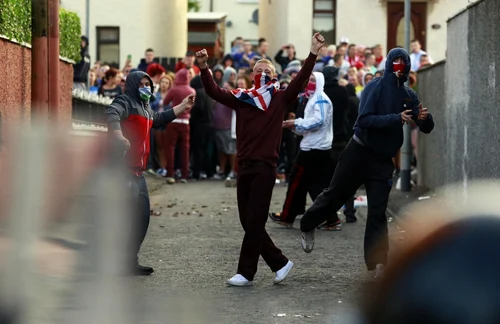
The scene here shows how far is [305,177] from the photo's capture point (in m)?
15.2

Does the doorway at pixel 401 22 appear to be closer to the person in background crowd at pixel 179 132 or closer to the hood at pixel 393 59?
the person in background crowd at pixel 179 132

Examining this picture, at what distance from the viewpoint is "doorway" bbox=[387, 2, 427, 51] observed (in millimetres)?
40250

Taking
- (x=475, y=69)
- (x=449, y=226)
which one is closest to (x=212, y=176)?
(x=475, y=69)

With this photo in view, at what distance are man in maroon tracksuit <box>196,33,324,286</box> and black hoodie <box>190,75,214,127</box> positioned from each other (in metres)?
15.4

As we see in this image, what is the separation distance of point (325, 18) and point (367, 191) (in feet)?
99.5

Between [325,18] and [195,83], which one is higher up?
[325,18]

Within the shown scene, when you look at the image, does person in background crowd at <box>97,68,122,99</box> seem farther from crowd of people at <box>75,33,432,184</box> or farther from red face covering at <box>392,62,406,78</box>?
red face covering at <box>392,62,406,78</box>

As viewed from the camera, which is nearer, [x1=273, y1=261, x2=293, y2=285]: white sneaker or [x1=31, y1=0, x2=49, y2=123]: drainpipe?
[x1=273, y1=261, x2=293, y2=285]: white sneaker

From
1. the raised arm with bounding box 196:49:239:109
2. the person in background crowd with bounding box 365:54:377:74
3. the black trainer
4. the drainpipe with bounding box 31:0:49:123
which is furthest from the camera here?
the person in background crowd with bounding box 365:54:377:74

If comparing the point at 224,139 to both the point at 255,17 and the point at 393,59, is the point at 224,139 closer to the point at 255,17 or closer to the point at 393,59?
the point at 393,59

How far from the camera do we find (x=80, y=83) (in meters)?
23.3

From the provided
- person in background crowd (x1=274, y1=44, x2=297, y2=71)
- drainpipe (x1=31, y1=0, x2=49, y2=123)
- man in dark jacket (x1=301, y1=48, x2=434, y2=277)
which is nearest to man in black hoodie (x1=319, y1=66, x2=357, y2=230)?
drainpipe (x1=31, y1=0, x2=49, y2=123)

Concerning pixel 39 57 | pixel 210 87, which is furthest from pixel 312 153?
pixel 210 87

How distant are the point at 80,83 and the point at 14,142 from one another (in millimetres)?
18692
